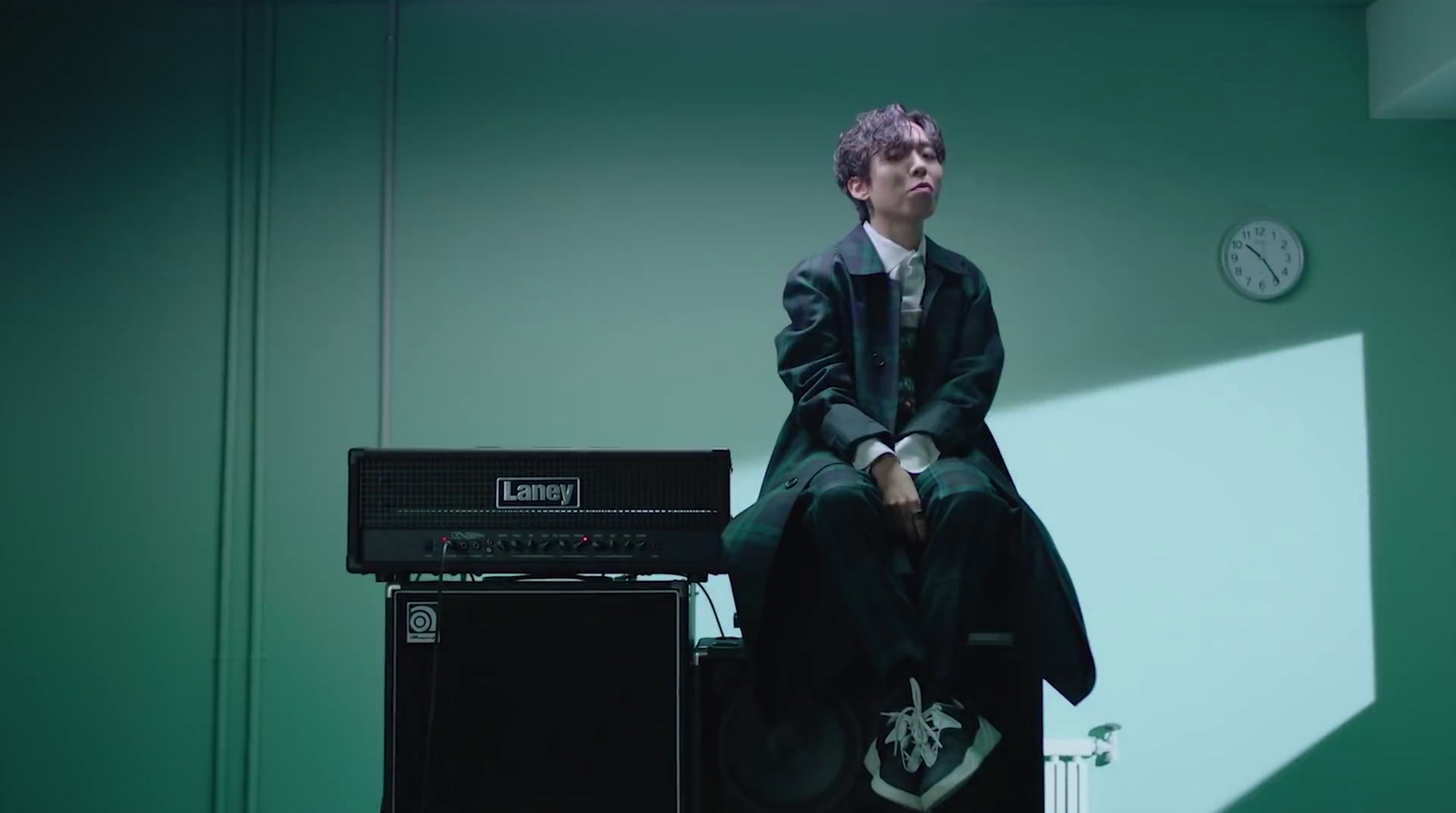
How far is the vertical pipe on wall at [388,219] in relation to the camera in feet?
10.9

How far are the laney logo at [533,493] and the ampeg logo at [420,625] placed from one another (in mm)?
196

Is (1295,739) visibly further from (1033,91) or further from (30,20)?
(30,20)

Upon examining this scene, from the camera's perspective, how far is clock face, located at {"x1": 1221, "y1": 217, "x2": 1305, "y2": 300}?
132 inches

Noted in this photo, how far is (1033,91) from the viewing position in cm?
341

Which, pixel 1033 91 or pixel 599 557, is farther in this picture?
pixel 1033 91

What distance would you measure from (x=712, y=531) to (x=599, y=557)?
18 cm

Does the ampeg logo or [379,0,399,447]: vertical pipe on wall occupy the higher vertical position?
[379,0,399,447]: vertical pipe on wall

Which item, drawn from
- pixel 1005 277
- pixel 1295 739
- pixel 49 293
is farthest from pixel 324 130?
pixel 1295 739

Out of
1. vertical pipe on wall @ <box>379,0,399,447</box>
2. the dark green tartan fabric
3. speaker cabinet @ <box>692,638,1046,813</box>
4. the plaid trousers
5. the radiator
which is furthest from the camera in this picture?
vertical pipe on wall @ <box>379,0,399,447</box>

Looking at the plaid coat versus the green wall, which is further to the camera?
the green wall

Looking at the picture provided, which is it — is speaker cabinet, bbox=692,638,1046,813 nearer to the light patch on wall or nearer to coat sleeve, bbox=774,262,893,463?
coat sleeve, bbox=774,262,893,463

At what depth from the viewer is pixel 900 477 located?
1.90 m

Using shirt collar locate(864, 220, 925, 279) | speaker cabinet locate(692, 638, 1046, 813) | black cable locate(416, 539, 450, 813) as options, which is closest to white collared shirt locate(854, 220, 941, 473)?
shirt collar locate(864, 220, 925, 279)

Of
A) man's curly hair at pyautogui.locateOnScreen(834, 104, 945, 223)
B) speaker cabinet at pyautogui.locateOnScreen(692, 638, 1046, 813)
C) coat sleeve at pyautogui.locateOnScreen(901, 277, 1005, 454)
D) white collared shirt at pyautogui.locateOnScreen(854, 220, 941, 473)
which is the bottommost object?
speaker cabinet at pyautogui.locateOnScreen(692, 638, 1046, 813)
